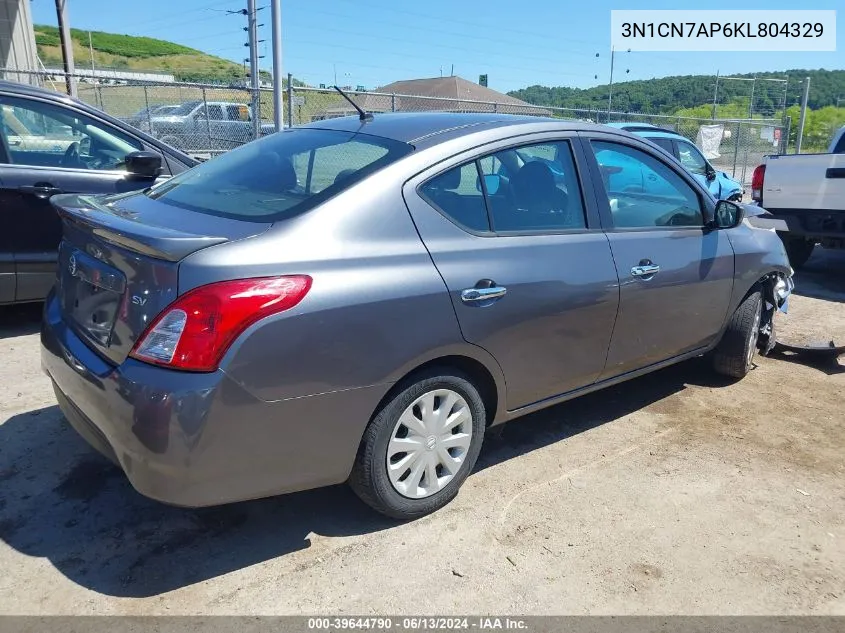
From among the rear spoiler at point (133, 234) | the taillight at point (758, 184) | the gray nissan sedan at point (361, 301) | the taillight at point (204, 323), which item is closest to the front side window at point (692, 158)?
the taillight at point (758, 184)

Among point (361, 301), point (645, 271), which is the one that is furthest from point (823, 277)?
point (361, 301)

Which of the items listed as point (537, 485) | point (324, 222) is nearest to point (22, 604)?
point (324, 222)

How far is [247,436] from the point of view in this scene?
2.34 m

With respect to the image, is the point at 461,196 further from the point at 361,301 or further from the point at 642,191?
the point at 642,191

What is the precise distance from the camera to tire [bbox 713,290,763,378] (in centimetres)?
445

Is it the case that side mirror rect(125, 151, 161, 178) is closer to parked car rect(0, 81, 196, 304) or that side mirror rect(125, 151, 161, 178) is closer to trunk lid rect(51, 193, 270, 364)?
parked car rect(0, 81, 196, 304)

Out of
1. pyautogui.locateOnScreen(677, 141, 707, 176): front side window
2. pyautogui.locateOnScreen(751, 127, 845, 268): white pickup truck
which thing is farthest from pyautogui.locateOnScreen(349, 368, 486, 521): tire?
pyautogui.locateOnScreen(677, 141, 707, 176): front side window

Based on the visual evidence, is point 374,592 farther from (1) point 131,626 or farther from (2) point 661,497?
(2) point 661,497

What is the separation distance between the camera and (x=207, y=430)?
2254mm

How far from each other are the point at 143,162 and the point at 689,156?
780cm

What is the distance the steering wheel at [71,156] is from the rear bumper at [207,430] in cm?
292

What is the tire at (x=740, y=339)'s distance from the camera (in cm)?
445

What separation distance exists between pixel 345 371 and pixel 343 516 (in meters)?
0.85

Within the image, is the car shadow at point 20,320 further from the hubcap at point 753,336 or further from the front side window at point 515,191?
the hubcap at point 753,336
